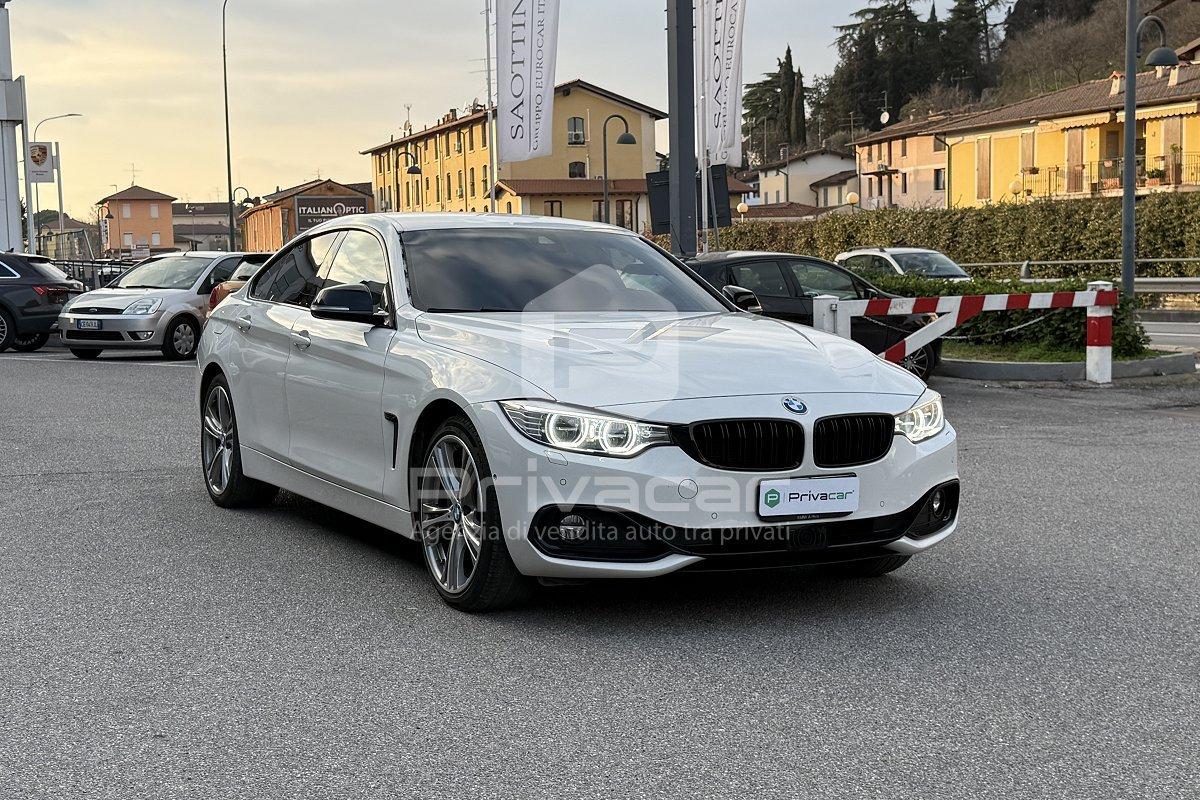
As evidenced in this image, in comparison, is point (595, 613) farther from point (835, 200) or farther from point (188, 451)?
point (835, 200)

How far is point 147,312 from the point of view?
20188mm

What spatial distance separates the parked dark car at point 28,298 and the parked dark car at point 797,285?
1195 centimetres

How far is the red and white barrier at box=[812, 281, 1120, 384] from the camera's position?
42.9ft

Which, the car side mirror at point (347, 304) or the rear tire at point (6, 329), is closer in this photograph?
the car side mirror at point (347, 304)

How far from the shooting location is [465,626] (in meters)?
5.25

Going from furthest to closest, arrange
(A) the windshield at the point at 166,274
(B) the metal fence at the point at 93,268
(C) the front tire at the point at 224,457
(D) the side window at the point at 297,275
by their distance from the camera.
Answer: (B) the metal fence at the point at 93,268
(A) the windshield at the point at 166,274
(C) the front tire at the point at 224,457
(D) the side window at the point at 297,275

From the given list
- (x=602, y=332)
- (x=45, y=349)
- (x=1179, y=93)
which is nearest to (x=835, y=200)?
(x=1179, y=93)

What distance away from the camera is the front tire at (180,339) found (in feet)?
66.8

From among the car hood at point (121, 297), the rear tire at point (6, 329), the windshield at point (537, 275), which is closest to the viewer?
the windshield at point (537, 275)

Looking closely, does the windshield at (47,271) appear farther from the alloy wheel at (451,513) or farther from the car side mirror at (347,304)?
the alloy wheel at (451,513)

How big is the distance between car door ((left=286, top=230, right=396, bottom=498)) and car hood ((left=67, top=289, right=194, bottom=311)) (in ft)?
47.1

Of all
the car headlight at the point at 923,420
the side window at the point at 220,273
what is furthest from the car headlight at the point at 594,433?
the side window at the point at 220,273

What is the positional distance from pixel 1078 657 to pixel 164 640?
10.3ft

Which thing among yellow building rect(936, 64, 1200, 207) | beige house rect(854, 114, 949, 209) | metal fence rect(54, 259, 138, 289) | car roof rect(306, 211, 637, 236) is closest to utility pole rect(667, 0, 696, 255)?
car roof rect(306, 211, 637, 236)
